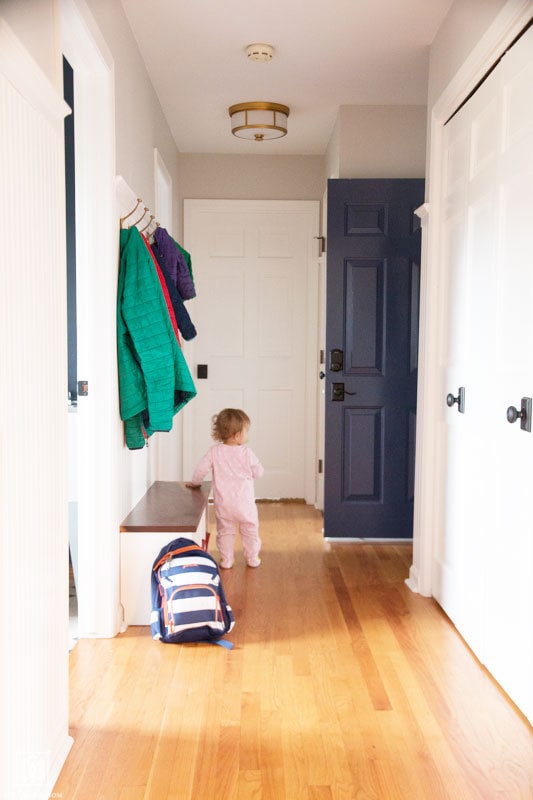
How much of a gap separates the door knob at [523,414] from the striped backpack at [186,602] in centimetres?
126

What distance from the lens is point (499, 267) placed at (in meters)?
2.48

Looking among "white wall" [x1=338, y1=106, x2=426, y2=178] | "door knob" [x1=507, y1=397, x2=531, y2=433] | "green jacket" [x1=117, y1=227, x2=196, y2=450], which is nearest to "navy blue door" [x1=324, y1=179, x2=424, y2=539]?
"white wall" [x1=338, y1=106, x2=426, y2=178]

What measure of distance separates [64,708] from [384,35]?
288 centimetres

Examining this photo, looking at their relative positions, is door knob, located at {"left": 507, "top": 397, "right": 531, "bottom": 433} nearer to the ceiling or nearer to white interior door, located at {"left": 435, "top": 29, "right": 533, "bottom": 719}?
white interior door, located at {"left": 435, "top": 29, "right": 533, "bottom": 719}

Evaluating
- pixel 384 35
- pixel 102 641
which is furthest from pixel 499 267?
pixel 102 641

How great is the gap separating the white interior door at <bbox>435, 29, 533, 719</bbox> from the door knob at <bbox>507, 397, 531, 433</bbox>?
0.03 metres

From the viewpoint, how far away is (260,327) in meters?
5.35

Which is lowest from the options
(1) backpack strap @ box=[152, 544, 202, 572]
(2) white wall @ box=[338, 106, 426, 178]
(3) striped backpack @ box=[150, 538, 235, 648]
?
(3) striped backpack @ box=[150, 538, 235, 648]

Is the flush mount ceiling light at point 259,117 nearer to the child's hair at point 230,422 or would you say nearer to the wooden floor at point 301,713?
the child's hair at point 230,422

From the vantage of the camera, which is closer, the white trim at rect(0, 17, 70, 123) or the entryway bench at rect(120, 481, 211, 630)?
the white trim at rect(0, 17, 70, 123)

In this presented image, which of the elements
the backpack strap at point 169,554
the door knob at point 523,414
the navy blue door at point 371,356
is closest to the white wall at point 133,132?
the backpack strap at point 169,554

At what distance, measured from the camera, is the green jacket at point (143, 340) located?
2.84 meters

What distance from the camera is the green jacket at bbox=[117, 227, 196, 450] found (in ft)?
9.33

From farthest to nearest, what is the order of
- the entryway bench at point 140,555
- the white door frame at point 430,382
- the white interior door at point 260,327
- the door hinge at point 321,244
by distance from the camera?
1. the white interior door at point 260,327
2. the door hinge at point 321,244
3. the white door frame at point 430,382
4. the entryway bench at point 140,555
